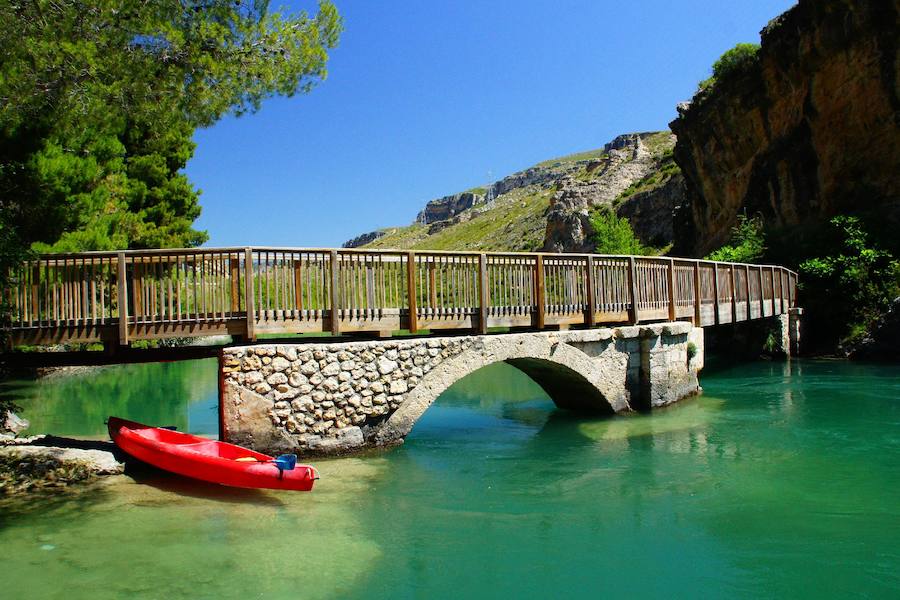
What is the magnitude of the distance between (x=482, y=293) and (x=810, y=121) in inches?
1085

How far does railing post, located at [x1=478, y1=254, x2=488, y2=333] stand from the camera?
461 inches

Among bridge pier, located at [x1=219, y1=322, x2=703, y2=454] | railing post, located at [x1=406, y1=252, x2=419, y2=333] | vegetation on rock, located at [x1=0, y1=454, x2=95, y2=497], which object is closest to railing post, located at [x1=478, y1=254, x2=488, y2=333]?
bridge pier, located at [x1=219, y1=322, x2=703, y2=454]

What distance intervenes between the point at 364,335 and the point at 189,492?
3951mm

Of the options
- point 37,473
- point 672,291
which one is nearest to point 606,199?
point 672,291

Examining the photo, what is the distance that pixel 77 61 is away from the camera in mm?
9258

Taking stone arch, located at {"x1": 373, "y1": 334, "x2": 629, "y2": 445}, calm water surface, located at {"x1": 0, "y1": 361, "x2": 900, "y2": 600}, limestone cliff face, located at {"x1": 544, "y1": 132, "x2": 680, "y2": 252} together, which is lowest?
calm water surface, located at {"x1": 0, "y1": 361, "x2": 900, "y2": 600}

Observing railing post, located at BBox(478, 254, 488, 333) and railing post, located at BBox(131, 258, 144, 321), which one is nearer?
railing post, located at BBox(131, 258, 144, 321)

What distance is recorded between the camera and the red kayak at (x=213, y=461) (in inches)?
335

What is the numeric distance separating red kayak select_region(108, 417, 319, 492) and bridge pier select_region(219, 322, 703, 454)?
1.86 ft

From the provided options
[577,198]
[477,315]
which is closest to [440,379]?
[477,315]

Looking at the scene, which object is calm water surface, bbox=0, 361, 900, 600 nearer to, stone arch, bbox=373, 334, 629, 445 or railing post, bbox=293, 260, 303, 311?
stone arch, bbox=373, 334, 629, 445

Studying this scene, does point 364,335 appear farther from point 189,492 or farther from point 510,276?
point 189,492

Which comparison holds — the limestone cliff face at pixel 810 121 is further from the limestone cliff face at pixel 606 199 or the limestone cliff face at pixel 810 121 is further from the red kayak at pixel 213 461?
the red kayak at pixel 213 461

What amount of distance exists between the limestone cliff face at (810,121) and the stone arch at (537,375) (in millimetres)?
21616
